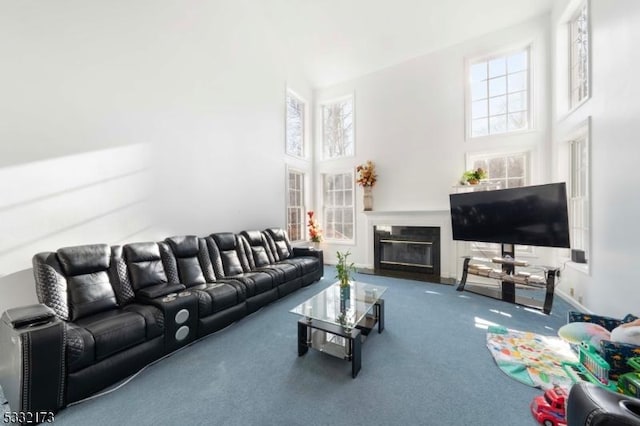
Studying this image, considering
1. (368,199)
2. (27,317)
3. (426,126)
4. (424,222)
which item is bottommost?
(27,317)

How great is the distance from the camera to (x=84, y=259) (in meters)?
2.13

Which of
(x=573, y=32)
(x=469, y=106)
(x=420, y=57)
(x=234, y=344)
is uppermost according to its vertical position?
(x=420, y=57)

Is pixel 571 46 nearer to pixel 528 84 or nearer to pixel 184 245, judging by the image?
pixel 528 84

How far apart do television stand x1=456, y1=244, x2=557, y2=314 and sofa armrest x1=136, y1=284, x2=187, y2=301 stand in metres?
3.98

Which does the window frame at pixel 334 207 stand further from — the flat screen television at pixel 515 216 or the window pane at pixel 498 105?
the window pane at pixel 498 105

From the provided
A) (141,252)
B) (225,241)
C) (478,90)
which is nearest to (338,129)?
(478,90)

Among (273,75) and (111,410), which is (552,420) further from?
(273,75)

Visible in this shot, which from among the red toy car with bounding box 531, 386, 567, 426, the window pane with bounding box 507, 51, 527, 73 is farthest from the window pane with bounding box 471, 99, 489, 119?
the red toy car with bounding box 531, 386, 567, 426

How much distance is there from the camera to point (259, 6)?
4379mm

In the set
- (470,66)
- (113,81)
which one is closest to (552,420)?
(113,81)

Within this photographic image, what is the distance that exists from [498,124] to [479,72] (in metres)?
1.07

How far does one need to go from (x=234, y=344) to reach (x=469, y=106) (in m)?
5.36

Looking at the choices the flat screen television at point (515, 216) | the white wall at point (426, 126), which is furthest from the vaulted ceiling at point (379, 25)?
the flat screen television at point (515, 216)

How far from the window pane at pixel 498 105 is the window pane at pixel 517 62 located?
1.63 ft
